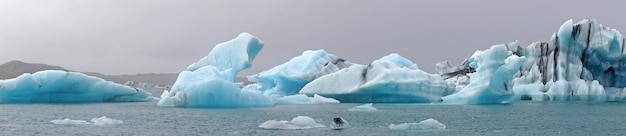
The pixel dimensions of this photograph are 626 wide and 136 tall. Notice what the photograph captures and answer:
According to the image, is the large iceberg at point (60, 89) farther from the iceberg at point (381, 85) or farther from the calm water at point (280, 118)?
the iceberg at point (381, 85)

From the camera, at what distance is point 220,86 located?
110 feet

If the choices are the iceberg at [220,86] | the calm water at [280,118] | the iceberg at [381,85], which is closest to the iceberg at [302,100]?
the iceberg at [381,85]

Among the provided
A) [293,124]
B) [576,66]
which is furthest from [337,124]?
[576,66]

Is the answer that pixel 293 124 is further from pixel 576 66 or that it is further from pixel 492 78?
pixel 576 66

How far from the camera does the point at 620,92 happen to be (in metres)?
52.2

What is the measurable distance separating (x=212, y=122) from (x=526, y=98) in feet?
112

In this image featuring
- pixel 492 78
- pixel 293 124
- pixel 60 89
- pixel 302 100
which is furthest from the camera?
pixel 302 100

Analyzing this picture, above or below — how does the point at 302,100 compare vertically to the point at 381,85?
below

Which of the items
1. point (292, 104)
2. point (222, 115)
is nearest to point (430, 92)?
→ point (292, 104)

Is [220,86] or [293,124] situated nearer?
[293,124]

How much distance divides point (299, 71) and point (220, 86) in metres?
14.4

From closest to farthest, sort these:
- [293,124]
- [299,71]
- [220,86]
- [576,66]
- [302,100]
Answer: [293,124]
[220,86]
[302,100]
[299,71]
[576,66]

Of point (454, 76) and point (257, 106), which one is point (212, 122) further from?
point (454, 76)

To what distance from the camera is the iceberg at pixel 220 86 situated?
33844 mm
